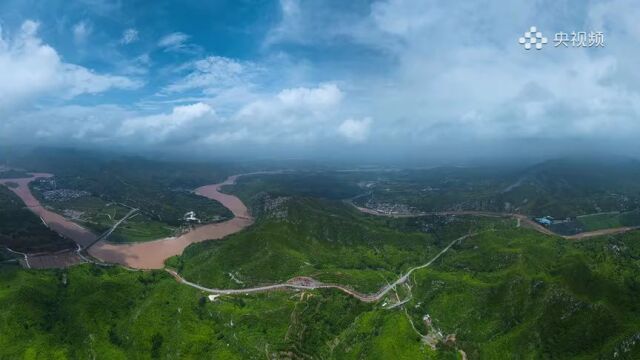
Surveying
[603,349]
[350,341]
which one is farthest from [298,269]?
[603,349]

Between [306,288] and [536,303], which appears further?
[306,288]

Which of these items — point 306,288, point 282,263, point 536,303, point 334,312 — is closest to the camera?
point 536,303

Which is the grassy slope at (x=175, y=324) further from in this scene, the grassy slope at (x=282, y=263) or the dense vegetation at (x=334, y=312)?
the grassy slope at (x=282, y=263)

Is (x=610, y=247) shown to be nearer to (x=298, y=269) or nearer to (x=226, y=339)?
(x=298, y=269)

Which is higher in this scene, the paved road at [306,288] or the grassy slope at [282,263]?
the grassy slope at [282,263]

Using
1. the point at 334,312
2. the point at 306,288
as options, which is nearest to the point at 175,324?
the point at 306,288

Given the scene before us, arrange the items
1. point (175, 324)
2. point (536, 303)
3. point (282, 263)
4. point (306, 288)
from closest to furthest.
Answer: point (536, 303) < point (175, 324) < point (306, 288) < point (282, 263)

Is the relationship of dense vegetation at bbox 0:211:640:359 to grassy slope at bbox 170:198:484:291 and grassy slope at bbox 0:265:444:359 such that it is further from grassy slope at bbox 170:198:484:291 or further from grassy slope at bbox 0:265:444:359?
grassy slope at bbox 170:198:484:291

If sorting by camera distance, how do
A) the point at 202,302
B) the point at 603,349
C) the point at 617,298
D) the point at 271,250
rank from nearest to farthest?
the point at 603,349 < the point at 617,298 < the point at 202,302 < the point at 271,250

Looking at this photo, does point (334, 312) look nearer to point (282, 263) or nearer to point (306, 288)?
point (306, 288)

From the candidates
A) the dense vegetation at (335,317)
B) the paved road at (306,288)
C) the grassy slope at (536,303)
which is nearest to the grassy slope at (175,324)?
the dense vegetation at (335,317)

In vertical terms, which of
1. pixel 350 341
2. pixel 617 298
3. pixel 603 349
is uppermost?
pixel 617 298
